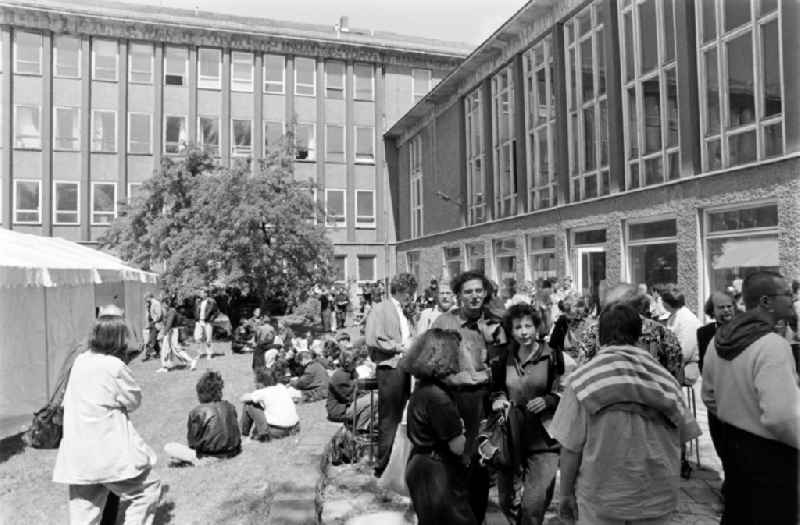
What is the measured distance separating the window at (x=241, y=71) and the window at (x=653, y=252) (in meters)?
25.0

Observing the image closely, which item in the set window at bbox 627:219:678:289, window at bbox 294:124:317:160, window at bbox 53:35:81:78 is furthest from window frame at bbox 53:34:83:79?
window at bbox 627:219:678:289

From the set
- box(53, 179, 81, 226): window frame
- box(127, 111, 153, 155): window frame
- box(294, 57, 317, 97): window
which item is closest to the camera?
box(53, 179, 81, 226): window frame

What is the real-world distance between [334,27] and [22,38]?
1676 centimetres

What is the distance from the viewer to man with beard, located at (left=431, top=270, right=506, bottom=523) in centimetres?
319

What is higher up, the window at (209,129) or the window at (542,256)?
the window at (209,129)

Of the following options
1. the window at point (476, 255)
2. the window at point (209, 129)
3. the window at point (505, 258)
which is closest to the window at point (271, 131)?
the window at point (209, 129)

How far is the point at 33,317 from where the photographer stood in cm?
914

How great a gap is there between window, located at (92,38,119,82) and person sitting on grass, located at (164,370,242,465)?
28922 mm

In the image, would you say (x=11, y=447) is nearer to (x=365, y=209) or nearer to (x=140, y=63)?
(x=365, y=209)

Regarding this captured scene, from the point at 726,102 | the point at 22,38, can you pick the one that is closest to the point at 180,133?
the point at 22,38

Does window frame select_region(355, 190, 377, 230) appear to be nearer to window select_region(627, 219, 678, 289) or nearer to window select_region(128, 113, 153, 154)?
window select_region(128, 113, 153, 154)

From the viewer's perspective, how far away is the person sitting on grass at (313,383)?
31.7ft

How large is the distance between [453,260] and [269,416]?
1658cm

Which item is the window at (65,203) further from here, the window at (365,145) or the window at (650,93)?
the window at (650,93)
